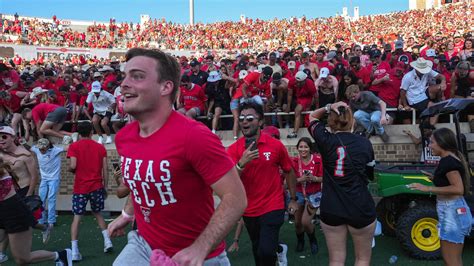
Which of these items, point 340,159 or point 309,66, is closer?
point 340,159

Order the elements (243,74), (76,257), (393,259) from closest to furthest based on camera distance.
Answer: (393,259) < (76,257) < (243,74)

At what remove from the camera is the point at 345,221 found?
4.42 m

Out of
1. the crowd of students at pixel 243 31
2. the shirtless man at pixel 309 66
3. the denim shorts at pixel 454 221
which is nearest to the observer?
the denim shorts at pixel 454 221

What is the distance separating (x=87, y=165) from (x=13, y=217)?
88.3 inches

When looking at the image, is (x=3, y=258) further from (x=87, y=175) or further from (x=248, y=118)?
(x=248, y=118)

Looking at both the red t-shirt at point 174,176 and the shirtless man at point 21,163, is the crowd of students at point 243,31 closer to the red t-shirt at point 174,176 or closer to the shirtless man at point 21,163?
the shirtless man at point 21,163

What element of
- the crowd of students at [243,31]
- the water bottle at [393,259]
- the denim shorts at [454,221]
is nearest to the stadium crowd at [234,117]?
the denim shorts at [454,221]

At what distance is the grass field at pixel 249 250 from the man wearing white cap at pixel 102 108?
2.96 m

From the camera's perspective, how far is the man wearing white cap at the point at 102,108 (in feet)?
39.3

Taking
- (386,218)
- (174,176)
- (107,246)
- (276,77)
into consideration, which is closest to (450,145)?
(174,176)

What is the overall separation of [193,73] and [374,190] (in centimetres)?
628

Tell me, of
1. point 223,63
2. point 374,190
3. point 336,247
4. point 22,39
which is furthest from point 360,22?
point 336,247

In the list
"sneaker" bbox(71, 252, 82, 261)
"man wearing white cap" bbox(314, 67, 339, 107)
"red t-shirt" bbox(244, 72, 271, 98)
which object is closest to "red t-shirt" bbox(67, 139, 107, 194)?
"sneaker" bbox(71, 252, 82, 261)

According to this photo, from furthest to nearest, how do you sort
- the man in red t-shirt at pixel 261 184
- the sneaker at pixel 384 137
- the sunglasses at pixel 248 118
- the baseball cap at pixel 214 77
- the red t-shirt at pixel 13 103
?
the red t-shirt at pixel 13 103
the baseball cap at pixel 214 77
the sneaker at pixel 384 137
the sunglasses at pixel 248 118
the man in red t-shirt at pixel 261 184
